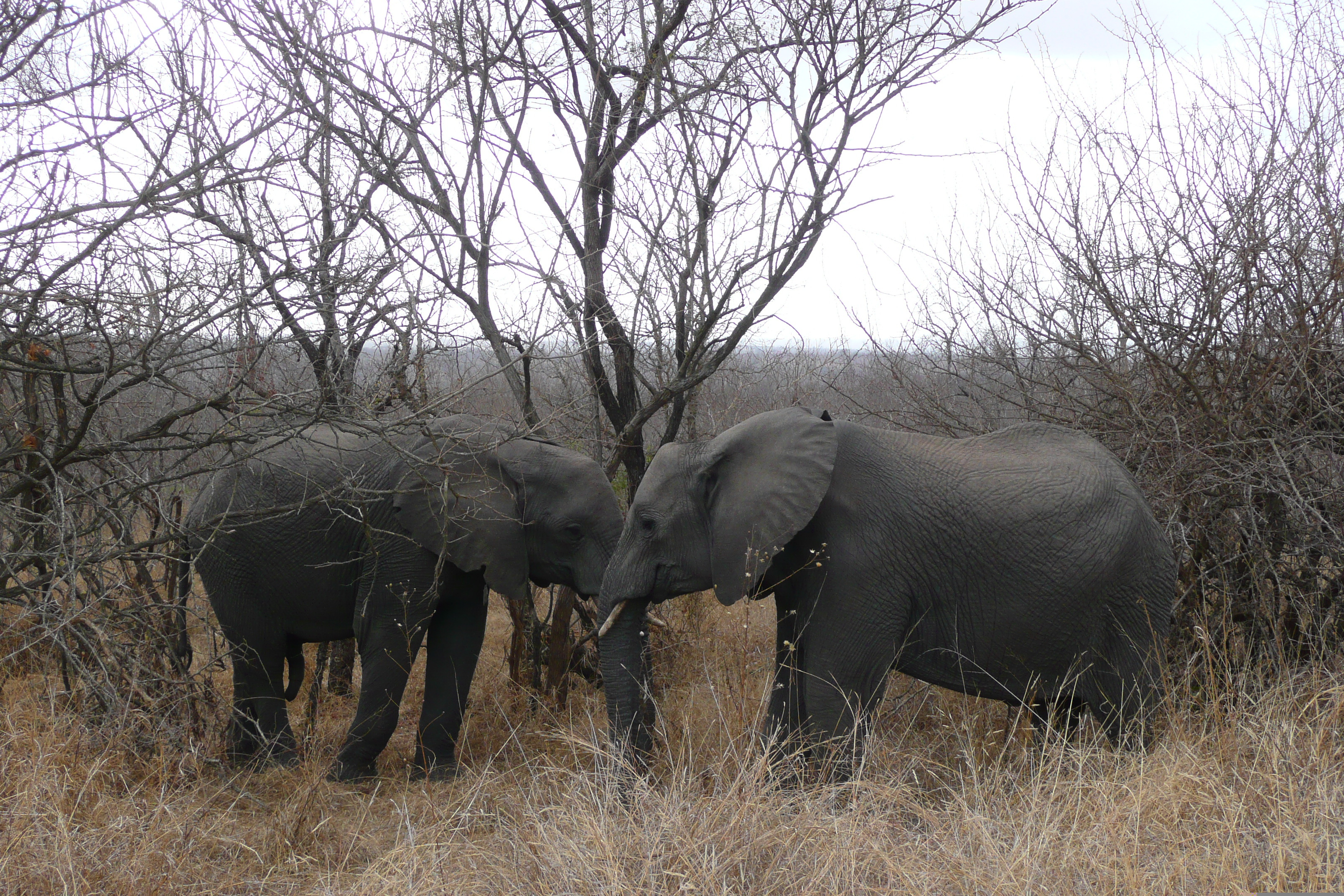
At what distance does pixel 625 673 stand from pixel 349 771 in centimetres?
156

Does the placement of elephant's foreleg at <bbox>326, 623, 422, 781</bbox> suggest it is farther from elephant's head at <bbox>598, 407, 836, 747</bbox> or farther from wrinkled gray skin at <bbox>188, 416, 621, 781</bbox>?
elephant's head at <bbox>598, 407, 836, 747</bbox>

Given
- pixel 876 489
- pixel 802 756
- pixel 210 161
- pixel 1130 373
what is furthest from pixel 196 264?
pixel 1130 373

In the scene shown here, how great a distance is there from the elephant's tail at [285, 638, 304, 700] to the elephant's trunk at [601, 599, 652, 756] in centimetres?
200

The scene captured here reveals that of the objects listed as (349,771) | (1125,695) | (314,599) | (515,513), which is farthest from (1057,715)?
(314,599)

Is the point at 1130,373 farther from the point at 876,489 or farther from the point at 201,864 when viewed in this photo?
the point at 201,864

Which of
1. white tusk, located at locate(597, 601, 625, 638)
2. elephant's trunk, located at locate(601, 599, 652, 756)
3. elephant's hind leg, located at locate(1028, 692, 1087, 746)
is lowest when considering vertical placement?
elephant's hind leg, located at locate(1028, 692, 1087, 746)

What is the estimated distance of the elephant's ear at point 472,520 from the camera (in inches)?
189

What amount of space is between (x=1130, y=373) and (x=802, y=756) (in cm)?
282

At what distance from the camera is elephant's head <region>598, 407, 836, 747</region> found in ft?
13.6

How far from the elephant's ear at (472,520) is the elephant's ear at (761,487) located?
1045 millimetres

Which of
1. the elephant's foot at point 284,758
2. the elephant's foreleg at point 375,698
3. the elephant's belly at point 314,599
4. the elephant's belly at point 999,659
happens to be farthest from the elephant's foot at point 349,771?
the elephant's belly at point 999,659

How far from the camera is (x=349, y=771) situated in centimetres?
492

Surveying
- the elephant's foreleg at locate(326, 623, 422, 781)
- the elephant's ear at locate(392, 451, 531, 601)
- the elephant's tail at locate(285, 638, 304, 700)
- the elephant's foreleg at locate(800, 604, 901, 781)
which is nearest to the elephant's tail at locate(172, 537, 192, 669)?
the elephant's tail at locate(285, 638, 304, 700)

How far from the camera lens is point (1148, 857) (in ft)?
9.70
